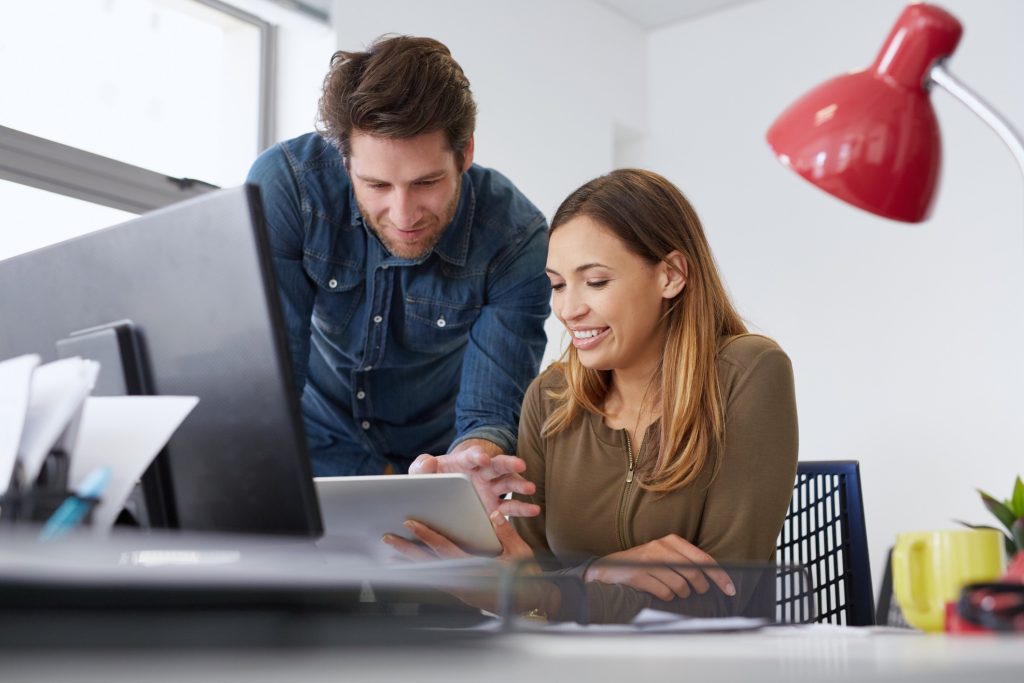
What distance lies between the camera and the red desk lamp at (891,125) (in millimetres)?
854

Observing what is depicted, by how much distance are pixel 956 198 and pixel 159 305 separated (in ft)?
10.7

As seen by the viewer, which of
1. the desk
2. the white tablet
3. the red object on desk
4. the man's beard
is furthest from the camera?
the man's beard

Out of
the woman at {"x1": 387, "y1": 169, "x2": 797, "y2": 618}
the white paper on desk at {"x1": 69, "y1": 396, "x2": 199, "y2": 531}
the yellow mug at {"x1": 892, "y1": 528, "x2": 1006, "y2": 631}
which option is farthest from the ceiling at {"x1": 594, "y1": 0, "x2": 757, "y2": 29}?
the white paper on desk at {"x1": 69, "y1": 396, "x2": 199, "y2": 531}

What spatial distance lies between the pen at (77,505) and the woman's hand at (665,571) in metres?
0.31

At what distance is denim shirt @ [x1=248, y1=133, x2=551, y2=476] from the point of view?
5.85 feet

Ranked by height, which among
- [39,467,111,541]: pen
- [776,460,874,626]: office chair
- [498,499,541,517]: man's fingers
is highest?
[39,467,111,541]: pen

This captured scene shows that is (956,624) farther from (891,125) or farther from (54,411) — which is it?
(54,411)

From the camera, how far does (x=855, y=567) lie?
144 cm

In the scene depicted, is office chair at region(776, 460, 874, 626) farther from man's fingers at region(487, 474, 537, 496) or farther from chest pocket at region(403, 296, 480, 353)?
chest pocket at region(403, 296, 480, 353)

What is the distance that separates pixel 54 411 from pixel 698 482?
3.12 ft

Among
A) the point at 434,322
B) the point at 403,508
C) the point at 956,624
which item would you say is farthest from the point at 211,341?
the point at 434,322

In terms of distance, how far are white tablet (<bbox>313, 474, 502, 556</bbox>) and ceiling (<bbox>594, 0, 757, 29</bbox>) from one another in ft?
11.1

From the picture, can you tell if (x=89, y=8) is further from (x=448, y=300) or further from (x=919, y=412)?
(x=919, y=412)

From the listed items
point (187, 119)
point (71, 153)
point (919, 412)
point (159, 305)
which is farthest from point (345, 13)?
point (159, 305)
